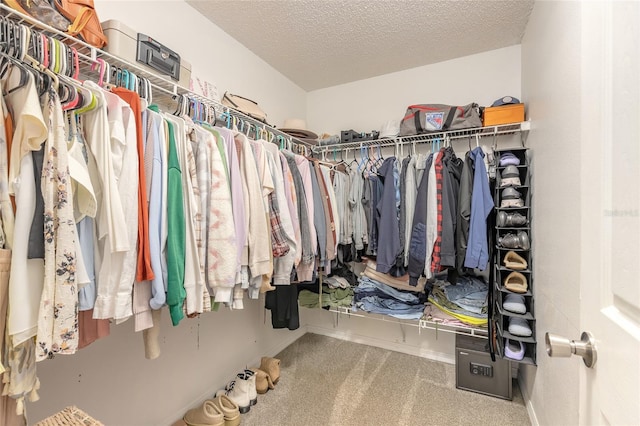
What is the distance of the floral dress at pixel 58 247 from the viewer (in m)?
0.72

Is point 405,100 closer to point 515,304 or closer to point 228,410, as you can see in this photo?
point 515,304

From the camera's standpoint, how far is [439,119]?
6.82 ft

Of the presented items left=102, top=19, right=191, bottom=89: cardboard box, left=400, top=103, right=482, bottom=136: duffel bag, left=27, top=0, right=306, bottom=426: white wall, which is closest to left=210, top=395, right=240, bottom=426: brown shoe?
left=27, top=0, right=306, bottom=426: white wall

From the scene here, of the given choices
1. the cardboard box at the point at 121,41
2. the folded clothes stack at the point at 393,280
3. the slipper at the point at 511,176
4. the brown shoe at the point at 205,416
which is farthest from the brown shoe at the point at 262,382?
the slipper at the point at 511,176

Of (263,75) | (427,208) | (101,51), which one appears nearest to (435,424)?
(427,208)

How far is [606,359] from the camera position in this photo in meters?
0.46

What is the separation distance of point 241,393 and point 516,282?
186 cm

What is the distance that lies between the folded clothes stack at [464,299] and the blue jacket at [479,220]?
396 mm

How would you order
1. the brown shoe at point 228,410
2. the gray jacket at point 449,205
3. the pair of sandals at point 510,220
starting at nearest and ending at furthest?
the brown shoe at point 228,410, the pair of sandals at point 510,220, the gray jacket at point 449,205

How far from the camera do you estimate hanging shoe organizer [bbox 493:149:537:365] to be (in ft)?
5.45

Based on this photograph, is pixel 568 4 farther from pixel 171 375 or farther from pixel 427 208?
pixel 171 375

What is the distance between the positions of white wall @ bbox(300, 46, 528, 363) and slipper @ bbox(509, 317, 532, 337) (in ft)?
2.27

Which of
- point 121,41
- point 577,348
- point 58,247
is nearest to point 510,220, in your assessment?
point 577,348

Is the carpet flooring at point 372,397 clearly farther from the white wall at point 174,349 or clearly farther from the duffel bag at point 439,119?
the duffel bag at point 439,119
